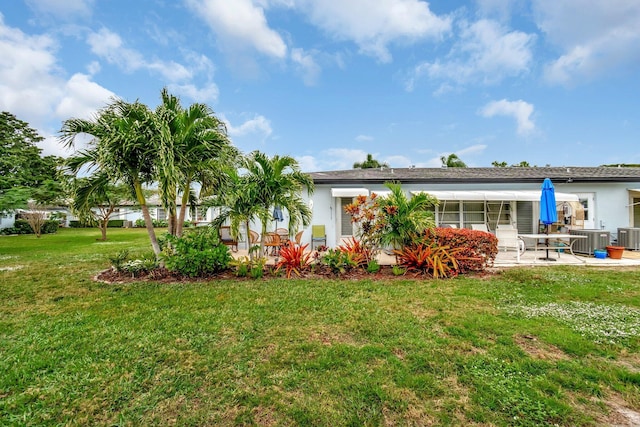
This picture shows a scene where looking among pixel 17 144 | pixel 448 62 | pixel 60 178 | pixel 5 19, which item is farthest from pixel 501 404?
pixel 17 144

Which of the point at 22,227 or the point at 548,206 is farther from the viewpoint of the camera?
the point at 22,227

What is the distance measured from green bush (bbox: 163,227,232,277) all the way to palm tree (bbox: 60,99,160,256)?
6.62 feet

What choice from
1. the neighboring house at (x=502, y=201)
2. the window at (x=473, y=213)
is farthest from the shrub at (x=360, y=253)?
the window at (x=473, y=213)

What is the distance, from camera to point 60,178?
9.05 meters

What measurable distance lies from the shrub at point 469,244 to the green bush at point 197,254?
706cm

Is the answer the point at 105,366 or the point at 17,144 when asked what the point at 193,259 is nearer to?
the point at 105,366

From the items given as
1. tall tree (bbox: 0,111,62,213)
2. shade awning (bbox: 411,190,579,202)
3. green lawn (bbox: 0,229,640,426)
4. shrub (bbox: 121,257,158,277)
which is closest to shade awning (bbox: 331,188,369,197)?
Answer: shade awning (bbox: 411,190,579,202)

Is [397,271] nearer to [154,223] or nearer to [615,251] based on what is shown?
[615,251]

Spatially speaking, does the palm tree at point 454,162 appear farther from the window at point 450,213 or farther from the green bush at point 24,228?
the green bush at point 24,228

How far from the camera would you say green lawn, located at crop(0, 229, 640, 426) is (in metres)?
3.07

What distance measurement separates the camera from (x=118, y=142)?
8.44m

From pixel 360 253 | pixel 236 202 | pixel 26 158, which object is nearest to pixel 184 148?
pixel 236 202

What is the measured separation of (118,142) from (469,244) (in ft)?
37.9

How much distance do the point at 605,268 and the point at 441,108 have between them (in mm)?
16466
